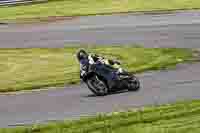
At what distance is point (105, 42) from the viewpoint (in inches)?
1092

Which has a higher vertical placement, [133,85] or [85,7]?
[85,7]

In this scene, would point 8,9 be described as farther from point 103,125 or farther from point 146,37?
point 103,125

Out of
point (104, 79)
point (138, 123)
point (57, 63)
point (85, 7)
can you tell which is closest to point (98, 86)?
point (104, 79)

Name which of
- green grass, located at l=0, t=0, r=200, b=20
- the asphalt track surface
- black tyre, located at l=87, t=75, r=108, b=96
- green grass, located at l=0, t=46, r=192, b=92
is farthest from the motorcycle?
green grass, located at l=0, t=0, r=200, b=20

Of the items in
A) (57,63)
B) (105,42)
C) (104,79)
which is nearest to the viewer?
(104,79)

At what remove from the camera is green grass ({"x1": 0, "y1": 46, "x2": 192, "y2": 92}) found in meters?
20.4

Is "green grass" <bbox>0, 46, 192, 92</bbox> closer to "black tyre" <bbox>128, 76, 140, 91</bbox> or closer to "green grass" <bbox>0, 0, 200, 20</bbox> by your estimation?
"black tyre" <bbox>128, 76, 140, 91</bbox>

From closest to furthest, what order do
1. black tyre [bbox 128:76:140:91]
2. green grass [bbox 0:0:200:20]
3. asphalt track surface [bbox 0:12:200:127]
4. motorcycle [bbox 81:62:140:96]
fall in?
asphalt track surface [bbox 0:12:200:127] < motorcycle [bbox 81:62:140:96] < black tyre [bbox 128:76:140:91] < green grass [bbox 0:0:200:20]

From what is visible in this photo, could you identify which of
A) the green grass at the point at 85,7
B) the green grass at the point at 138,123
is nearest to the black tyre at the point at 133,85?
the green grass at the point at 138,123

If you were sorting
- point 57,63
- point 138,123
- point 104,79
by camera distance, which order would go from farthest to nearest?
point 57,63 < point 104,79 < point 138,123

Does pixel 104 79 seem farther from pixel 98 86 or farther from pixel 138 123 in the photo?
pixel 138 123

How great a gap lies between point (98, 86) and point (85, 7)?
69.7 feet

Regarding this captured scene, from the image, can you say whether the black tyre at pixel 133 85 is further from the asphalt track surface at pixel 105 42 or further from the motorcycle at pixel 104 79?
the asphalt track surface at pixel 105 42

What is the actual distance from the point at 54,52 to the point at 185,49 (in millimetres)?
5137
